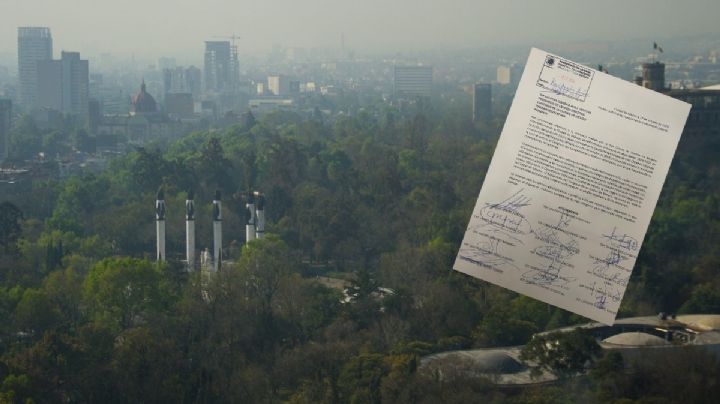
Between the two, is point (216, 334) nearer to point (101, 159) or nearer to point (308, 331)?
point (308, 331)
